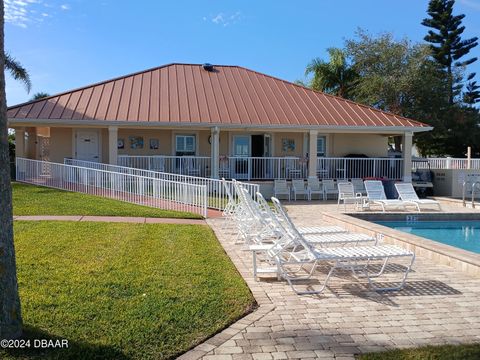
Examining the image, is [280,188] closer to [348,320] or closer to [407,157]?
[407,157]

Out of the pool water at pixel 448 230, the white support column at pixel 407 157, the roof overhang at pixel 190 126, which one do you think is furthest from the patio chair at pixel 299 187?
the pool water at pixel 448 230

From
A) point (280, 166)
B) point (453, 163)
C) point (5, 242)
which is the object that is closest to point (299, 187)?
point (280, 166)

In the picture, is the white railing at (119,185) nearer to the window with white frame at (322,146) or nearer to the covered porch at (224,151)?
the covered porch at (224,151)

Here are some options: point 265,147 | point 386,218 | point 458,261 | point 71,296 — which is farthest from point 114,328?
point 265,147

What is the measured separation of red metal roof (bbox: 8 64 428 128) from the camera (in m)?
19.0

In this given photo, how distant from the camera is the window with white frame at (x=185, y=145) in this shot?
2141 cm

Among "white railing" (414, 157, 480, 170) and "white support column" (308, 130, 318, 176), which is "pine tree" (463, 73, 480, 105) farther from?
"white support column" (308, 130, 318, 176)

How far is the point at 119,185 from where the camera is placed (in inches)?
615

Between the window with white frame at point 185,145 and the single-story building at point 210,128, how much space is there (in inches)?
1.8

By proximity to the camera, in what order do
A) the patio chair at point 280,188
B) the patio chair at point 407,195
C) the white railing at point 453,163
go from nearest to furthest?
the patio chair at point 407,195, the patio chair at point 280,188, the white railing at point 453,163

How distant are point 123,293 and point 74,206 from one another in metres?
8.27

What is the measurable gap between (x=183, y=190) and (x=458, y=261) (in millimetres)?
8622

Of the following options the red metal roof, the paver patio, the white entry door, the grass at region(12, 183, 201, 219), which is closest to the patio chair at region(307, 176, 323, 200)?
the red metal roof

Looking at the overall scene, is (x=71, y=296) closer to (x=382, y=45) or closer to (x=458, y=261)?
(x=458, y=261)
